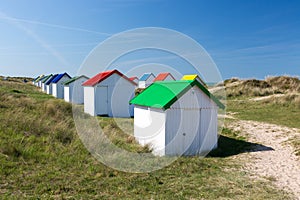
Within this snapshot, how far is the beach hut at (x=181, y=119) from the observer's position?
832cm

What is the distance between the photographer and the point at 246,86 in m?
32.9

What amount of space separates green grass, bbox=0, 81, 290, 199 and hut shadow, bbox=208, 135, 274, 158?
112 millimetres

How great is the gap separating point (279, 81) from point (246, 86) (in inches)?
255

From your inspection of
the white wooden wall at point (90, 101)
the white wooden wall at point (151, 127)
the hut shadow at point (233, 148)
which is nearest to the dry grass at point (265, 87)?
the white wooden wall at point (90, 101)

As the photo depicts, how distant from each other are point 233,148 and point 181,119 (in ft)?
9.95

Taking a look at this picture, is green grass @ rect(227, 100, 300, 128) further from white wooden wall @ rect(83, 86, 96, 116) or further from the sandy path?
white wooden wall @ rect(83, 86, 96, 116)

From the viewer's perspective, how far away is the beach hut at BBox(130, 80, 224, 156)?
832 cm

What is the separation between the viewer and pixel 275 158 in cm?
833

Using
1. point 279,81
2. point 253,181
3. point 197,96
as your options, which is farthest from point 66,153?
point 279,81

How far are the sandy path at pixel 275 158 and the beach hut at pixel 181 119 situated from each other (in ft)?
5.88

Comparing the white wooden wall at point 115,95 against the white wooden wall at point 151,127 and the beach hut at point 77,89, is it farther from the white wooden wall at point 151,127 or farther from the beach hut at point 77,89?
the beach hut at point 77,89

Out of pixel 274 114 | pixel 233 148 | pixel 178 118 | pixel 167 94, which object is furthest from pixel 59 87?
pixel 233 148

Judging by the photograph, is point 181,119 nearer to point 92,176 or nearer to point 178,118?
point 178,118

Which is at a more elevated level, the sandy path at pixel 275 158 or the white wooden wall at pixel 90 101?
the white wooden wall at pixel 90 101
